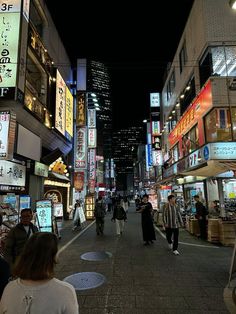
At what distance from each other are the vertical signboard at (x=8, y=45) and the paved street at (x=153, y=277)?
7.31m

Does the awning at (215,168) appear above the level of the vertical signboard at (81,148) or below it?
below

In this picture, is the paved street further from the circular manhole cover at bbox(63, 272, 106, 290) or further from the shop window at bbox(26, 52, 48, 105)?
the shop window at bbox(26, 52, 48, 105)

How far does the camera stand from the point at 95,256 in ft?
27.3

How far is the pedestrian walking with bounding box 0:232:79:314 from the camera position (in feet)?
5.11

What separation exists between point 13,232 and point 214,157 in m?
10.7

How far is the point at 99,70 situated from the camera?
5290 inches

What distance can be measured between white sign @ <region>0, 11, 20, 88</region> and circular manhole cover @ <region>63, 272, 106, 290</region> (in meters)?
8.21

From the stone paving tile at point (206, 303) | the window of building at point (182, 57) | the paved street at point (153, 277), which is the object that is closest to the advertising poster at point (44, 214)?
the paved street at point (153, 277)

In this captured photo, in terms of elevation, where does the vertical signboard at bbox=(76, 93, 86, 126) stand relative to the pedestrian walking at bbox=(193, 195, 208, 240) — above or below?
above

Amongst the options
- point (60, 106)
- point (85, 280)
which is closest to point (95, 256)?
point (85, 280)

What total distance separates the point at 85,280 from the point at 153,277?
168 cm

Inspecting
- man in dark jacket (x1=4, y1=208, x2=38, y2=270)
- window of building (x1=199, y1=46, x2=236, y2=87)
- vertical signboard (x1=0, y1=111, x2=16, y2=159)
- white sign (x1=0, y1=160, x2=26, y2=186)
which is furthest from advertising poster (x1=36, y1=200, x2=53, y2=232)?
window of building (x1=199, y1=46, x2=236, y2=87)

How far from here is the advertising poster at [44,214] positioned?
10.5 m

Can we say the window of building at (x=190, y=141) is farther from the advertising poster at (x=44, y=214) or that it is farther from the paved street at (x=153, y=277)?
the advertising poster at (x=44, y=214)
